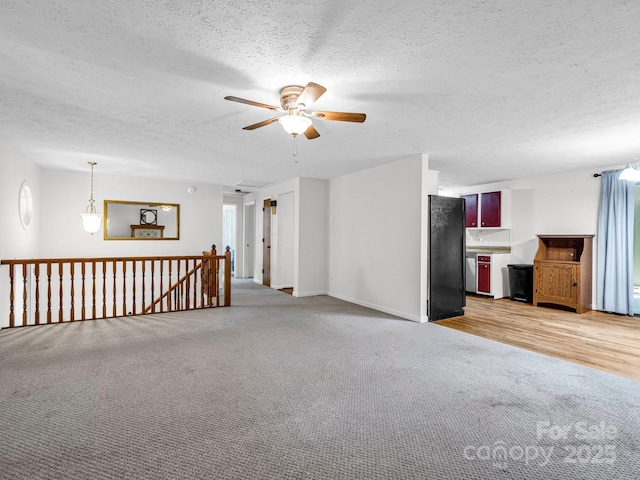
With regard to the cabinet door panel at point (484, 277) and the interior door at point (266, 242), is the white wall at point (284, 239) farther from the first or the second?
the cabinet door panel at point (484, 277)

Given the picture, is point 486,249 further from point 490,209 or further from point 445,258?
point 445,258

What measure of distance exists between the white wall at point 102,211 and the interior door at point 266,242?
3.67 feet

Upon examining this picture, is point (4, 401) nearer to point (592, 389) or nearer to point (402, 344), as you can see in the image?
point (402, 344)

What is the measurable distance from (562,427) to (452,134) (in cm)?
290

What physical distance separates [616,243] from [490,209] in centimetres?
214

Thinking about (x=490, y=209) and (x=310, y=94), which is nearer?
(x=310, y=94)

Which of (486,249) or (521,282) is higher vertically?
(486,249)

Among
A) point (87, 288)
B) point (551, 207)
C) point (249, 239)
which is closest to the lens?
point (551, 207)

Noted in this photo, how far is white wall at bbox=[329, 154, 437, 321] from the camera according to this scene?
466 centimetres

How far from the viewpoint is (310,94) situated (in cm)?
223

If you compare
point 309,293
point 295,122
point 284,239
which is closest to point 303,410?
point 295,122

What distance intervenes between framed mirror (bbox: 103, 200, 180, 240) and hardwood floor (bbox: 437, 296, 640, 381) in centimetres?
563

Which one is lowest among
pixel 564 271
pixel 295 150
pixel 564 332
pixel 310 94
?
pixel 564 332

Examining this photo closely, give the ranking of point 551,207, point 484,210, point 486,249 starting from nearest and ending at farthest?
point 551,207, point 484,210, point 486,249
